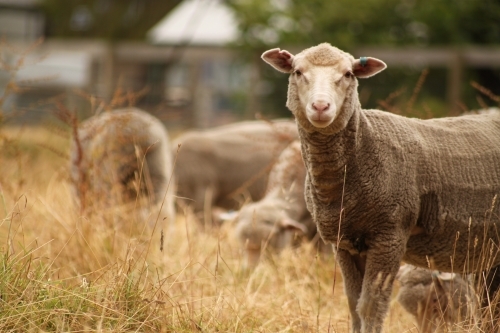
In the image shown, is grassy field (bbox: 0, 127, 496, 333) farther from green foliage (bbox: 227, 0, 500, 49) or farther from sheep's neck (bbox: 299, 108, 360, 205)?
green foliage (bbox: 227, 0, 500, 49)

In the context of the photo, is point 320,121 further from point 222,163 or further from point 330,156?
point 222,163

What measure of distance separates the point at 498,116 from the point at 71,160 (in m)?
3.53

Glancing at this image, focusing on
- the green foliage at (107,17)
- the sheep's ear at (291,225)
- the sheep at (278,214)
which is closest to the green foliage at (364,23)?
the green foliage at (107,17)

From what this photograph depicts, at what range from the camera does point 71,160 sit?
6.22 m

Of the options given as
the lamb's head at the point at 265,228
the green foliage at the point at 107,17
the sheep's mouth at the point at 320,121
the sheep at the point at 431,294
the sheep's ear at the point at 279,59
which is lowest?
the green foliage at the point at 107,17

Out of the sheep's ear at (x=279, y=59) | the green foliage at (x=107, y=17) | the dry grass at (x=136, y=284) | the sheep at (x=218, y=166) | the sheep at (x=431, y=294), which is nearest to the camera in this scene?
the dry grass at (x=136, y=284)

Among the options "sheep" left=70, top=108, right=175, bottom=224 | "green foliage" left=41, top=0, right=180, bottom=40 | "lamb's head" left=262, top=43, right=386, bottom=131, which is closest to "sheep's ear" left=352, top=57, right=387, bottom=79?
"lamb's head" left=262, top=43, right=386, bottom=131

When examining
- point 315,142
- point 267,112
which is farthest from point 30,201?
point 267,112

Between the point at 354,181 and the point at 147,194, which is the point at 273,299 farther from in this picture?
the point at 147,194

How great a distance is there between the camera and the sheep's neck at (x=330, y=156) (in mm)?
3559

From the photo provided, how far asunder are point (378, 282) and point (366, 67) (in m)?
1.05

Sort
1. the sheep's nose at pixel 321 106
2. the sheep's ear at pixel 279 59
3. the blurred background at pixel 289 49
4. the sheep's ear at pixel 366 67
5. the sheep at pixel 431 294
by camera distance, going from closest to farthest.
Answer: the sheep's nose at pixel 321 106 < the sheep's ear at pixel 366 67 < the sheep's ear at pixel 279 59 < the sheep at pixel 431 294 < the blurred background at pixel 289 49

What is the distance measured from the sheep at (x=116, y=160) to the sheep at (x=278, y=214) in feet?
2.28

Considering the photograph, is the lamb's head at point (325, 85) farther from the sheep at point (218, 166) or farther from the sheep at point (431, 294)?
the sheep at point (218, 166)
